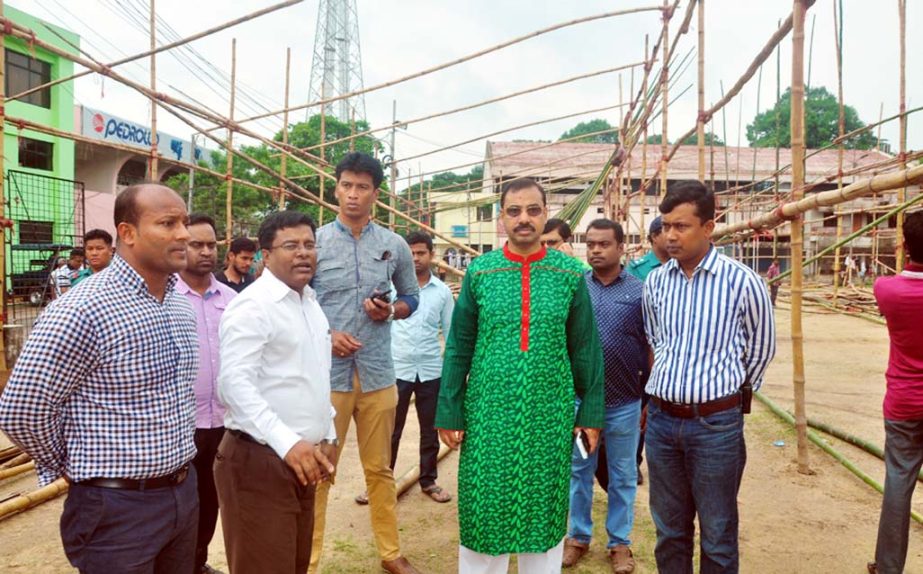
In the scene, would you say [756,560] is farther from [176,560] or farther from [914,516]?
[176,560]

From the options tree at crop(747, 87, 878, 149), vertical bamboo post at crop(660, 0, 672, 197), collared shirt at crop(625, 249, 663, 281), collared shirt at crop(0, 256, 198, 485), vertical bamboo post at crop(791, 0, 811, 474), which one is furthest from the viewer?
tree at crop(747, 87, 878, 149)

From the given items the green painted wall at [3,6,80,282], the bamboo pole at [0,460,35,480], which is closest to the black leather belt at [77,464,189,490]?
the bamboo pole at [0,460,35,480]

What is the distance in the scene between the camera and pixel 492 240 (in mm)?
25281

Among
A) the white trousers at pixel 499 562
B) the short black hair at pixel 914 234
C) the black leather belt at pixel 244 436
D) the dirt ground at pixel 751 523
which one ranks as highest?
the short black hair at pixel 914 234

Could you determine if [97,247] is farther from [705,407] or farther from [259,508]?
[705,407]

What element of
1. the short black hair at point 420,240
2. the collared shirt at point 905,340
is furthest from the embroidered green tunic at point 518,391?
the short black hair at point 420,240

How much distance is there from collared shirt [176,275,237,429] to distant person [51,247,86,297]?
5681 mm

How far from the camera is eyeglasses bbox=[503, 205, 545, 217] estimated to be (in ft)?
7.37

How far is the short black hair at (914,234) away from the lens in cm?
258

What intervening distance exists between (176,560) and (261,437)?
397mm

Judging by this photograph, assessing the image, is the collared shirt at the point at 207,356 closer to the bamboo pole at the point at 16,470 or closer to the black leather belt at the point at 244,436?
the black leather belt at the point at 244,436

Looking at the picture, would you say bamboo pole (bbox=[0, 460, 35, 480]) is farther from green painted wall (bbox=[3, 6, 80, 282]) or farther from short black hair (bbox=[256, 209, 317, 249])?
green painted wall (bbox=[3, 6, 80, 282])

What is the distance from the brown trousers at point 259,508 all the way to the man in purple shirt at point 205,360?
67cm

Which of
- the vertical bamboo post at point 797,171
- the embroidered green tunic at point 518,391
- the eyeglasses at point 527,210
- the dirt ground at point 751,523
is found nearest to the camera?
the embroidered green tunic at point 518,391
